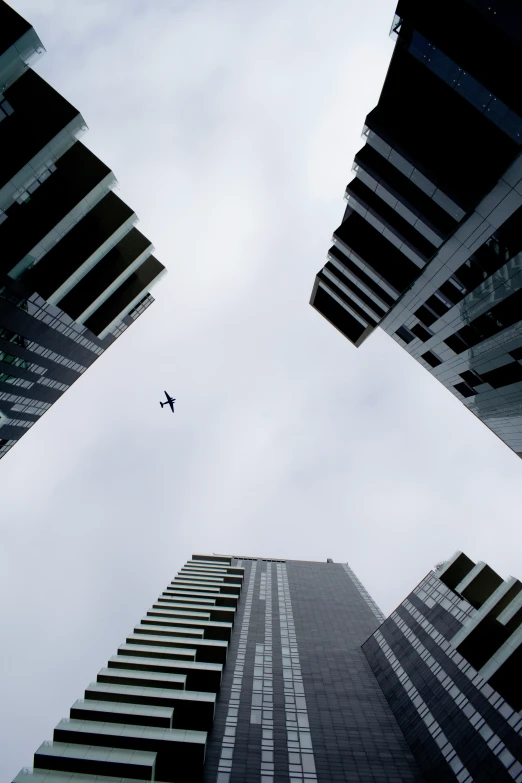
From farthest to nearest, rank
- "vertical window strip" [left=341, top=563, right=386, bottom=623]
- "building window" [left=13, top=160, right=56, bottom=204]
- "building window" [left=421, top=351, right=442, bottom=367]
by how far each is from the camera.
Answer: "vertical window strip" [left=341, top=563, right=386, bottom=623]
"building window" [left=421, top=351, right=442, bottom=367]
"building window" [left=13, top=160, right=56, bottom=204]

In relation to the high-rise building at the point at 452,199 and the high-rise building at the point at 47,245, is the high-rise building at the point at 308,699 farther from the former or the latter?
the high-rise building at the point at 47,245

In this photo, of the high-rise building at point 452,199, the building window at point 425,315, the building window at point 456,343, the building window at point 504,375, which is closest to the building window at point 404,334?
the high-rise building at point 452,199

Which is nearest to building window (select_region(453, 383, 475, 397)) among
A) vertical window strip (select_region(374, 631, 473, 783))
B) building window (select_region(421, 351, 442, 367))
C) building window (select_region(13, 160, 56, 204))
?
building window (select_region(421, 351, 442, 367))

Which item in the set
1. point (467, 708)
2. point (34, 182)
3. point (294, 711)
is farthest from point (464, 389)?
point (34, 182)

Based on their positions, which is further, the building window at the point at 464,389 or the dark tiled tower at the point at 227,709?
the building window at the point at 464,389

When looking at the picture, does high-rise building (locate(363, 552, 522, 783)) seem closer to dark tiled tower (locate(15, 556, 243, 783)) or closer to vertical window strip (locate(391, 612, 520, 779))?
vertical window strip (locate(391, 612, 520, 779))

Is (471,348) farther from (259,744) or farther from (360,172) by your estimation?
(259,744)

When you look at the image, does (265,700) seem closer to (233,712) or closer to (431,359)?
(233,712)
